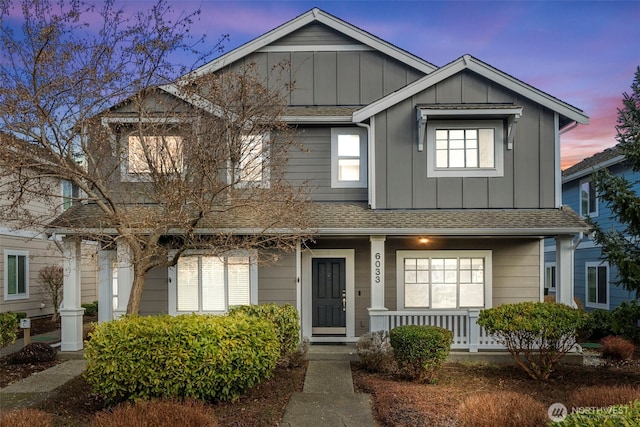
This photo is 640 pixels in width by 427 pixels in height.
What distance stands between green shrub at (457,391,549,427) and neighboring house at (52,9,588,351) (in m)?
4.95

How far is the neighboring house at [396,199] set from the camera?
37.5 ft

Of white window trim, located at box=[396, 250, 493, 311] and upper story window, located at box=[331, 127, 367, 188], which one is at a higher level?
upper story window, located at box=[331, 127, 367, 188]

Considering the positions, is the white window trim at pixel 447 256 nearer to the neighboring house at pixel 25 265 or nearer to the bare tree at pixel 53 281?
the neighboring house at pixel 25 265

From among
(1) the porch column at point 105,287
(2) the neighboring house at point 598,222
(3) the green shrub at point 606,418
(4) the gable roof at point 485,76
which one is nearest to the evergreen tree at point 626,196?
(4) the gable roof at point 485,76

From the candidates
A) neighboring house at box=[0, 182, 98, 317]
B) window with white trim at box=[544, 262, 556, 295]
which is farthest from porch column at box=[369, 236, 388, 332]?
window with white trim at box=[544, 262, 556, 295]

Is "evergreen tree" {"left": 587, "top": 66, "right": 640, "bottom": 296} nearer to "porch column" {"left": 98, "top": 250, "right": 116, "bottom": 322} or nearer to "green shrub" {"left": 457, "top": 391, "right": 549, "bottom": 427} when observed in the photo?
"green shrub" {"left": 457, "top": 391, "right": 549, "bottom": 427}

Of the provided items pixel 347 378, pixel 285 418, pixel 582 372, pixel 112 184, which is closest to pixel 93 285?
pixel 112 184

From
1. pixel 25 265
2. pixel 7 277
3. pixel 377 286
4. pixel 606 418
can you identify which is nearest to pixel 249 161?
pixel 377 286

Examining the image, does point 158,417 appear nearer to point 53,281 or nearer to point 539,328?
point 539,328

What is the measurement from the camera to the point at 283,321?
9195 millimetres

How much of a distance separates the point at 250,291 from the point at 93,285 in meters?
11.4

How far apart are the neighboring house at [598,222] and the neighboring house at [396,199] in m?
6.47

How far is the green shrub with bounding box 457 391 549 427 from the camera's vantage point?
5.66 meters

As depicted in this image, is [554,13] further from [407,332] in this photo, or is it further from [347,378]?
[347,378]
